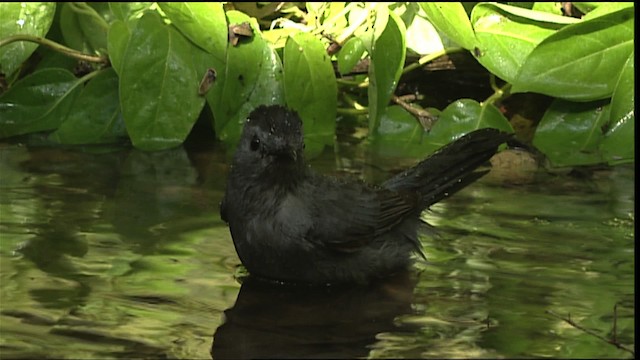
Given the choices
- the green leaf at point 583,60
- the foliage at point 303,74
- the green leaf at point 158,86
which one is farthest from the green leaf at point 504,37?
the green leaf at point 158,86

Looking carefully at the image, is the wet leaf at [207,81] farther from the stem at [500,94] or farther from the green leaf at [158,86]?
the stem at [500,94]

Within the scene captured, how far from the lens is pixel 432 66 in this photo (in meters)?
5.41

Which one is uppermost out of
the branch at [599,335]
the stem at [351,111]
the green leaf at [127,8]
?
the green leaf at [127,8]

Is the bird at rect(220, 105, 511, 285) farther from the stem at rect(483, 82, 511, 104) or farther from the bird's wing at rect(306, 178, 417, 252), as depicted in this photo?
the stem at rect(483, 82, 511, 104)

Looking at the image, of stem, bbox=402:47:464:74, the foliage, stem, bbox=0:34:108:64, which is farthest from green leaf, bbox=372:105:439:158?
stem, bbox=0:34:108:64

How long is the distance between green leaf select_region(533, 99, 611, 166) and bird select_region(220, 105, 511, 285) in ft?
5.21

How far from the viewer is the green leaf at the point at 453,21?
4.86 m

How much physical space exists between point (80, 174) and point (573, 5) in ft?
7.96

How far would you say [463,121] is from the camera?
4906mm

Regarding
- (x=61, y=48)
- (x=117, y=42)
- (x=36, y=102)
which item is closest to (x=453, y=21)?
(x=117, y=42)

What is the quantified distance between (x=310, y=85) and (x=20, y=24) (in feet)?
4.03

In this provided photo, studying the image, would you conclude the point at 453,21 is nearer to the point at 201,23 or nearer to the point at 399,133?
the point at 399,133

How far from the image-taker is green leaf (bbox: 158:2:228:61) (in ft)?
15.6

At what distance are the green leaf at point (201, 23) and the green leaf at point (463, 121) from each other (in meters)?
0.95
